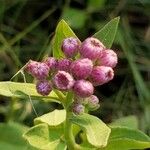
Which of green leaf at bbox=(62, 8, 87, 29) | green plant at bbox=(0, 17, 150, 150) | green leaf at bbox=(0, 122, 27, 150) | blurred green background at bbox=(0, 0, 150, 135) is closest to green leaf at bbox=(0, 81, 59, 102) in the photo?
green plant at bbox=(0, 17, 150, 150)

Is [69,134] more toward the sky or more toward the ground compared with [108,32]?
more toward the ground

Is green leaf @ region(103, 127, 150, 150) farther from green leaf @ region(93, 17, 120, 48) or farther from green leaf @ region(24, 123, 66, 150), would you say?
green leaf @ region(93, 17, 120, 48)

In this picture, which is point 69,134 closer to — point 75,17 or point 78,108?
point 78,108

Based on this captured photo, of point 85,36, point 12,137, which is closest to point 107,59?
point 12,137

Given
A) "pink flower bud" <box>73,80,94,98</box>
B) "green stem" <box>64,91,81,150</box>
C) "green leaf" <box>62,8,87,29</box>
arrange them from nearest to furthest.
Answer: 1. "pink flower bud" <box>73,80,94,98</box>
2. "green stem" <box>64,91,81,150</box>
3. "green leaf" <box>62,8,87,29</box>

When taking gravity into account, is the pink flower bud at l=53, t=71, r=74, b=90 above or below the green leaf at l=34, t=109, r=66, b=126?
above

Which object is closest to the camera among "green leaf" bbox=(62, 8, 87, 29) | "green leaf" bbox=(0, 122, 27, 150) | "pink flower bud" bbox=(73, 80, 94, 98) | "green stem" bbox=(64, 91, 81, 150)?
"pink flower bud" bbox=(73, 80, 94, 98)

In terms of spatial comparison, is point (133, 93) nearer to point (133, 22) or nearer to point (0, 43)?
point (133, 22)

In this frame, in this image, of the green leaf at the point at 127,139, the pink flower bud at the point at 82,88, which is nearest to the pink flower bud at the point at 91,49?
the pink flower bud at the point at 82,88
